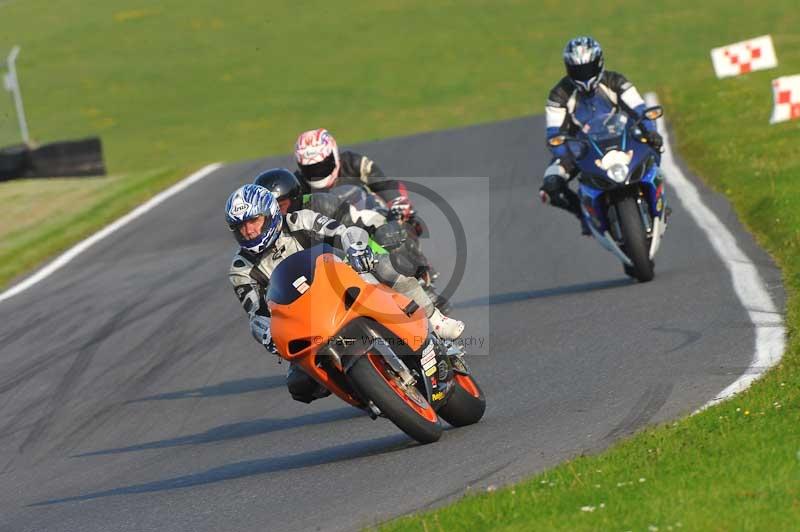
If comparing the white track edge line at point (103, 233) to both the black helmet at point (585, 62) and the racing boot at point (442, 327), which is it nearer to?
the black helmet at point (585, 62)

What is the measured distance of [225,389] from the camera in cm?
1109

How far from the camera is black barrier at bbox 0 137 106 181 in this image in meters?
25.8

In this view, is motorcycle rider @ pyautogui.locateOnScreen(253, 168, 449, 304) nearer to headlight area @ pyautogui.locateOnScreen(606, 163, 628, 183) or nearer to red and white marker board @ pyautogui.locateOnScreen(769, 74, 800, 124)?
headlight area @ pyautogui.locateOnScreen(606, 163, 628, 183)

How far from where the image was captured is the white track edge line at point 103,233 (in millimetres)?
17250

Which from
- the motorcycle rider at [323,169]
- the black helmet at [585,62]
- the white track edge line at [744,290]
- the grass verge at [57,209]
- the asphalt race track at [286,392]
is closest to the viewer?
the asphalt race track at [286,392]

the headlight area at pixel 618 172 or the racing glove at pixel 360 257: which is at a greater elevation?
the racing glove at pixel 360 257

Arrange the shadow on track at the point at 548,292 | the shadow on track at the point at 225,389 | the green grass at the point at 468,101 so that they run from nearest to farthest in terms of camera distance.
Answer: the green grass at the point at 468,101 < the shadow on track at the point at 225,389 < the shadow on track at the point at 548,292

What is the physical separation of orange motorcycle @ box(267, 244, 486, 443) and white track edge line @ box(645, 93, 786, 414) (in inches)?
55.6

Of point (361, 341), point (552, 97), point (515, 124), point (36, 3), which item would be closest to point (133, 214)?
point (515, 124)

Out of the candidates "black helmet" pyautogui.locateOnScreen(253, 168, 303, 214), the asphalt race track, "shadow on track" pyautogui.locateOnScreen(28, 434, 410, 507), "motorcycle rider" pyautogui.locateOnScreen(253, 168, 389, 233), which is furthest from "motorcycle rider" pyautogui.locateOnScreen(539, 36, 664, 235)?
"shadow on track" pyautogui.locateOnScreen(28, 434, 410, 507)

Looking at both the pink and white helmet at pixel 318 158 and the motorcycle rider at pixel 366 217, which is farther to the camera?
the pink and white helmet at pixel 318 158

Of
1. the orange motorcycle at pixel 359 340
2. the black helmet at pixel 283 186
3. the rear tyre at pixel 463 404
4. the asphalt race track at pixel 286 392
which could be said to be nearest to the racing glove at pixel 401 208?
the asphalt race track at pixel 286 392

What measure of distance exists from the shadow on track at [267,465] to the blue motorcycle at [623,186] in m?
4.40

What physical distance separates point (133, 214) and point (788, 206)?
1122cm
